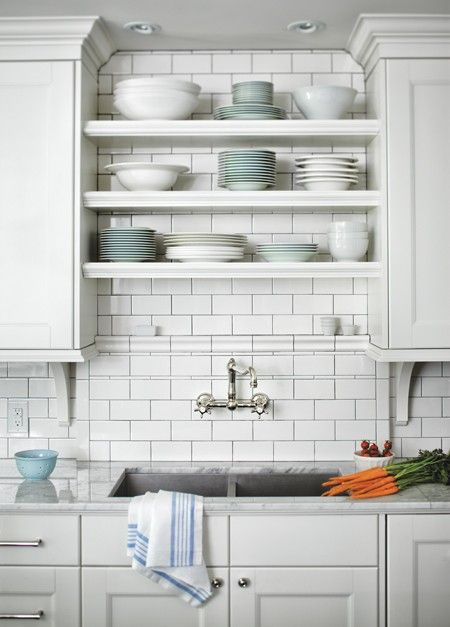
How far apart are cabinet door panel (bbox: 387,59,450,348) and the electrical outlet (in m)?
1.59

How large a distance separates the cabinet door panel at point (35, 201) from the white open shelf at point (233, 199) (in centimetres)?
16

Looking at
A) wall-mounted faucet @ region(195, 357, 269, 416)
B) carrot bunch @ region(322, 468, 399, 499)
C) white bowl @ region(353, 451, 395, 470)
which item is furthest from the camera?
wall-mounted faucet @ region(195, 357, 269, 416)

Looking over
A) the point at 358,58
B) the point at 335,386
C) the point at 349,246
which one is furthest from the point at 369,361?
the point at 358,58

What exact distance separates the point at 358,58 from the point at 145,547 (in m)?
2.15

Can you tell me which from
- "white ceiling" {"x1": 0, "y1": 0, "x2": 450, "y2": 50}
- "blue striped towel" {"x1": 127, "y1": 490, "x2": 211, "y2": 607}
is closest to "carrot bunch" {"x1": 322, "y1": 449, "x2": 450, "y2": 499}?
"blue striped towel" {"x1": 127, "y1": 490, "x2": 211, "y2": 607}

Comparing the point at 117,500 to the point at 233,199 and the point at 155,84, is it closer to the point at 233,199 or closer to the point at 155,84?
the point at 233,199

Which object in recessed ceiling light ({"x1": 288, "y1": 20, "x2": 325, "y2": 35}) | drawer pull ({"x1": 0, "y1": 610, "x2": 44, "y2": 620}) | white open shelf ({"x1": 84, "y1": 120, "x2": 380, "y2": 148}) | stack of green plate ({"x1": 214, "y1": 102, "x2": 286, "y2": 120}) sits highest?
recessed ceiling light ({"x1": 288, "y1": 20, "x2": 325, "y2": 35})

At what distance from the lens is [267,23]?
3.15 m

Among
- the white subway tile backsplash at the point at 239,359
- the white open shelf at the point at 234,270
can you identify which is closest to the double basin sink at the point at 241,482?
the white subway tile backsplash at the point at 239,359

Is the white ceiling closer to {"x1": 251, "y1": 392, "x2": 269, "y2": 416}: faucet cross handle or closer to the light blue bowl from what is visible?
{"x1": 251, "y1": 392, "x2": 269, "y2": 416}: faucet cross handle

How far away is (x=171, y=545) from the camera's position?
2.78m

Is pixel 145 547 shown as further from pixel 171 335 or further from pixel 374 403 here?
pixel 374 403

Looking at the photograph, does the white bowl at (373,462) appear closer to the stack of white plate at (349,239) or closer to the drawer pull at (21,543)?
the stack of white plate at (349,239)

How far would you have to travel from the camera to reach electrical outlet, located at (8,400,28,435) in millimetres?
3479
